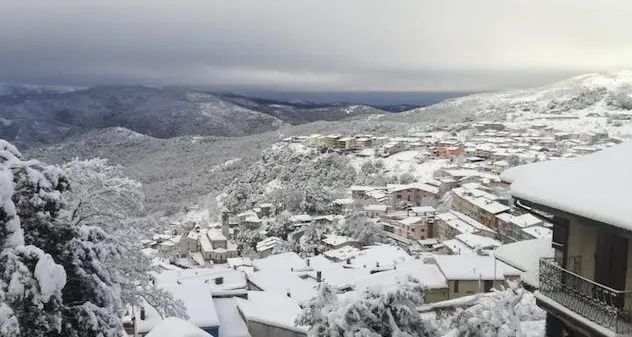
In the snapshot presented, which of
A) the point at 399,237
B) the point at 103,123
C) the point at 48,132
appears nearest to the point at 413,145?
the point at 399,237

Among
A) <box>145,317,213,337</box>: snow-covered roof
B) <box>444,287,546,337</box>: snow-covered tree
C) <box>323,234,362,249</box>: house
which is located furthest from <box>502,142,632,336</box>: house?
<box>323,234,362,249</box>: house

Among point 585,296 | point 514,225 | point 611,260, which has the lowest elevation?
point 514,225

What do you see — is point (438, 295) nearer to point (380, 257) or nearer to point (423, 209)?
point (380, 257)

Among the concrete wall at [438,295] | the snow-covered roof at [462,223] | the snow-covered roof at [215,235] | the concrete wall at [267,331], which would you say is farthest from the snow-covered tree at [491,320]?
the snow-covered roof at [215,235]

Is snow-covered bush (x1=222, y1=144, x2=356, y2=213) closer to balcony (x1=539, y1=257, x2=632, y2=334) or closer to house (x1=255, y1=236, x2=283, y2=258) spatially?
house (x1=255, y1=236, x2=283, y2=258)

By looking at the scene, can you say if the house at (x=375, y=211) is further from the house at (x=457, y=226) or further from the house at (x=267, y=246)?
the house at (x=267, y=246)

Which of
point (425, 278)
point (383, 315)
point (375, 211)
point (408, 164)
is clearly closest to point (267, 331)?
point (383, 315)

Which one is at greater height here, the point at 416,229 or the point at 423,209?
the point at 423,209
